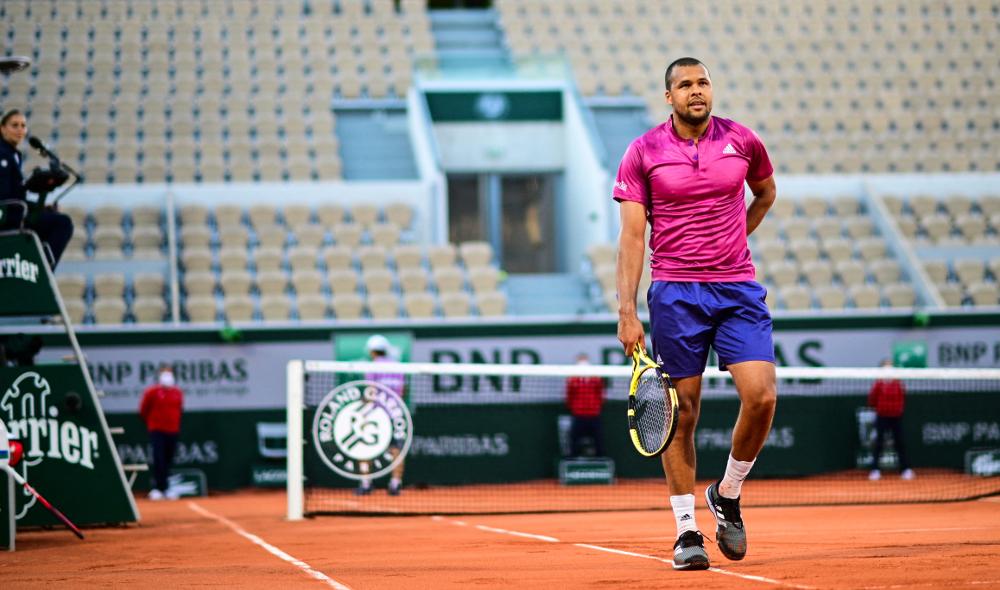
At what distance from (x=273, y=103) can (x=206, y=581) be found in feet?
60.0

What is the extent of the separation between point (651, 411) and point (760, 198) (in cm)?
127

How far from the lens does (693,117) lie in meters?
5.78

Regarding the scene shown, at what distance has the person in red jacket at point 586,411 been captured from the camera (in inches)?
597

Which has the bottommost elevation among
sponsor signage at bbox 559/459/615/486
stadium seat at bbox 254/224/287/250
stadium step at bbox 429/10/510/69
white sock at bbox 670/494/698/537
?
sponsor signage at bbox 559/459/615/486

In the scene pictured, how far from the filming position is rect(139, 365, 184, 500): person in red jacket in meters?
14.8

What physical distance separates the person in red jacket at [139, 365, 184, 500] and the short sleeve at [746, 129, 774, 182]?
10.3 meters

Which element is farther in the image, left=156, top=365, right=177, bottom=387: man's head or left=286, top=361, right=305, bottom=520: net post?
left=156, top=365, right=177, bottom=387: man's head

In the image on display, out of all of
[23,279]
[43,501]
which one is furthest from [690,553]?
[23,279]

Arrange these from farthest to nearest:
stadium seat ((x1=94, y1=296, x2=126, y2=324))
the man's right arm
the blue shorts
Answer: stadium seat ((x1=94, y1=296, x2=126, y2=324)) < the blue shorts < the man's right arm

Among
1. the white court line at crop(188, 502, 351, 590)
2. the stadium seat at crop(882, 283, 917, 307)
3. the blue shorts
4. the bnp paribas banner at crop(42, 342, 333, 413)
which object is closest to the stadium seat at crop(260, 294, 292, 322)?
the bnp paribas banner at crop(42, 342, 333, 413)

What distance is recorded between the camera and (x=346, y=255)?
738 inches

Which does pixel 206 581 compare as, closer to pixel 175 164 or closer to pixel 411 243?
pixel 411 243

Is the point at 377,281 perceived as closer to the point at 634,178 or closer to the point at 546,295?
the point at 546,295

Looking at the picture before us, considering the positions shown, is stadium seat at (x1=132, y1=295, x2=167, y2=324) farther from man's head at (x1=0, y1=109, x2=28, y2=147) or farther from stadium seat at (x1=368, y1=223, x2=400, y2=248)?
man's head at (x1=0, y1=109, x2=28, y2=147)
